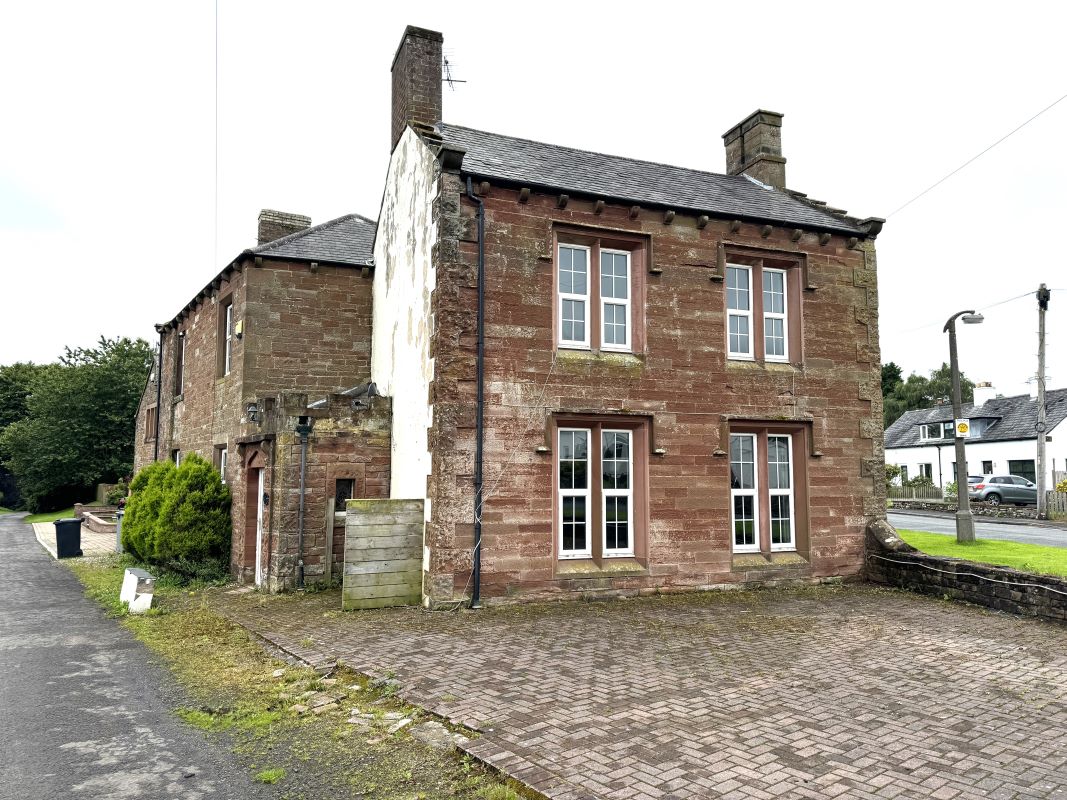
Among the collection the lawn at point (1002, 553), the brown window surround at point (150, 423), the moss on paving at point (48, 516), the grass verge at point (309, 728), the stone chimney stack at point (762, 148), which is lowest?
the moss on paving at point (48, 516)

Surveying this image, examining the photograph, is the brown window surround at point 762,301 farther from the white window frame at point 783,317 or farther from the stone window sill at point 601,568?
the stone window sill at point 601,568

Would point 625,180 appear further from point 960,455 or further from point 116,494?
point 116,494

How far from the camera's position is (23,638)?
1033cm

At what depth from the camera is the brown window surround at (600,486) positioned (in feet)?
39.9

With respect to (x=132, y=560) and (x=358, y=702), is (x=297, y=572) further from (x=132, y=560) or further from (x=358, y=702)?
(x=132, y=560)

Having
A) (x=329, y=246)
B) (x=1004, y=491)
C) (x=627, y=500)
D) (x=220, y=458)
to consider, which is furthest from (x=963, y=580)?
(x=1004, y=491)

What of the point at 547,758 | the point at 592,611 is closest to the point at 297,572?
the point at 592,611

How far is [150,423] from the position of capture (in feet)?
93.1

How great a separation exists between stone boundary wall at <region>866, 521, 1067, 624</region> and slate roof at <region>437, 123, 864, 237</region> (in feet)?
21.0

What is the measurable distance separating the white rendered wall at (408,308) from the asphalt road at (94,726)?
193 inches

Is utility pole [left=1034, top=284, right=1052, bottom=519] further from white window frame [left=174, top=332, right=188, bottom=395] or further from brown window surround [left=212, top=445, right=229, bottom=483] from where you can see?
white window frame [left=174, top=332, right=188, bottom=395]

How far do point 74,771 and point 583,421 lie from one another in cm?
861

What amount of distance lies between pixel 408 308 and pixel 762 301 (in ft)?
22.4

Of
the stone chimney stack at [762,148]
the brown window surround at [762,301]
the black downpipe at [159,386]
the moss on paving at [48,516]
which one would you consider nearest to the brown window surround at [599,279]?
the brown window surround at [762,301]
